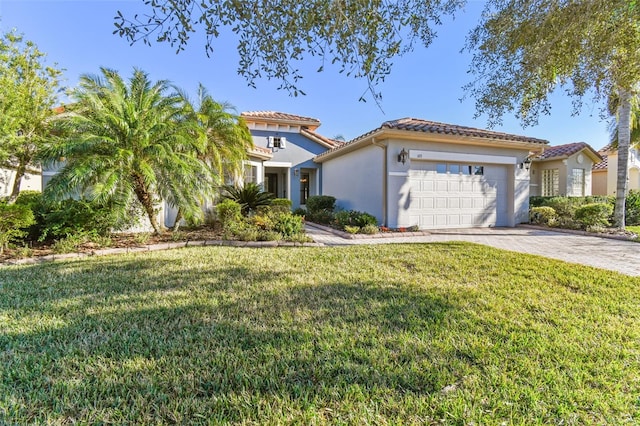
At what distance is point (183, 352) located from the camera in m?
2.72

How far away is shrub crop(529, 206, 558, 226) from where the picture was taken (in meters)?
12.4

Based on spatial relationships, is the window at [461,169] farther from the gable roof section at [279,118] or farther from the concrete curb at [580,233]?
the gable roof section at [279,118]

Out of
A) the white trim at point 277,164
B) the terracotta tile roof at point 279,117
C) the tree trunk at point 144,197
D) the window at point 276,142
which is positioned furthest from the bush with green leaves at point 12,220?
the window at point 276,142

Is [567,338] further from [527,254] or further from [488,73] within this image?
[488,73]

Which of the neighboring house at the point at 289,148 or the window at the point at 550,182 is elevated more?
the neighboring house at the point at 289,148

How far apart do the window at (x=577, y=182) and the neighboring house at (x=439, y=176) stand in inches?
267

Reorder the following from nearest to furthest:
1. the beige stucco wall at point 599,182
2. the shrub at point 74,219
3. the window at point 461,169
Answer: the shrub at point 74,219 < the window at point 461,169 < the beige stucco wall at point 599,182

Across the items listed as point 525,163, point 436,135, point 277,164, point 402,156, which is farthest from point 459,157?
point 277,164

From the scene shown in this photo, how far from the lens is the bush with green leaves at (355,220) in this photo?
10.8m

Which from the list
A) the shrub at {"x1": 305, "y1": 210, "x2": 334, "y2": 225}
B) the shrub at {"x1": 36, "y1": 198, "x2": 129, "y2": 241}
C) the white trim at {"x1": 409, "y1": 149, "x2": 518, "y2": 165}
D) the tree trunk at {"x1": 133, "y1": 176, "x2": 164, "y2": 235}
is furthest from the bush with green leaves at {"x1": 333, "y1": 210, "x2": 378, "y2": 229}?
the shrub at {"x1": 36, "y1": 198, "x2": 129, "y2": 241}

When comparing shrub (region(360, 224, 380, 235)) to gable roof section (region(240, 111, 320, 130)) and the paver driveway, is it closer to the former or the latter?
the paver driveway

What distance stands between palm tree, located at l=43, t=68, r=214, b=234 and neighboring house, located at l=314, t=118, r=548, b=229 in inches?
255

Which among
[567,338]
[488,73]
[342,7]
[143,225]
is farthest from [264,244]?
[488,73]

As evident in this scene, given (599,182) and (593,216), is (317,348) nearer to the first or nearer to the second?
(593,216)
